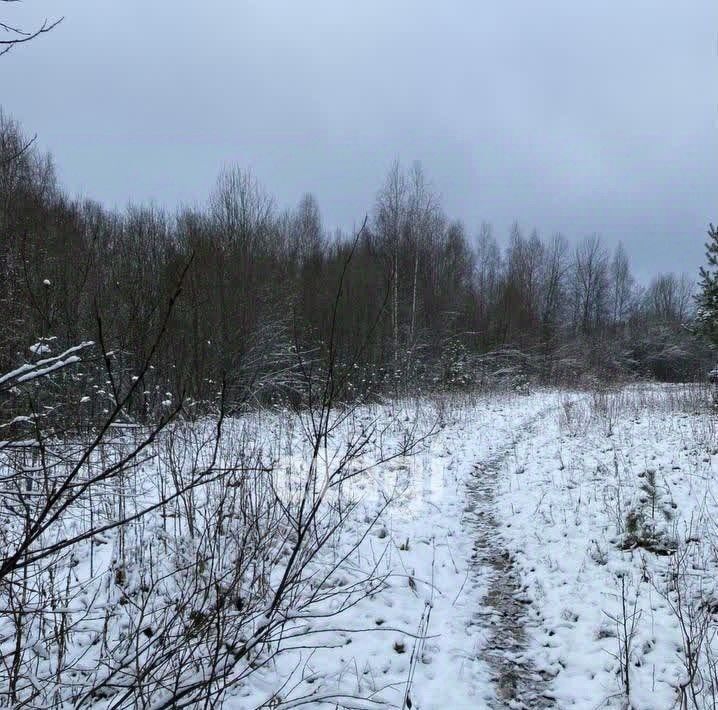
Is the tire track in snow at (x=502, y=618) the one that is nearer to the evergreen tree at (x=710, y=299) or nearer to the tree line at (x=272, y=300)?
the tree line at (x=272, y=300)

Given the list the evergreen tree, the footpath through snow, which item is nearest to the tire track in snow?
the footpath through snow

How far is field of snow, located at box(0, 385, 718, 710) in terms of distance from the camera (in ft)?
7.89

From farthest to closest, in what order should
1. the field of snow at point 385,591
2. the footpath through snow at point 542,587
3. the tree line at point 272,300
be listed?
1. the tree line at point 272,300
2. the footpath through snow at point 542,587
3. the field of snow at point 385,591

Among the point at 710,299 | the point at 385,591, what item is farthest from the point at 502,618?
the point at 710,299

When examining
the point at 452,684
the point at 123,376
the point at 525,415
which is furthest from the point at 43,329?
the point at 525,415

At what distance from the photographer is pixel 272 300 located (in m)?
14.6

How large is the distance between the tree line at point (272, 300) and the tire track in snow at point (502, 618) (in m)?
2.42

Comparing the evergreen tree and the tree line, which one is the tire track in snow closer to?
the tree line

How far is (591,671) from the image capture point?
3.26m

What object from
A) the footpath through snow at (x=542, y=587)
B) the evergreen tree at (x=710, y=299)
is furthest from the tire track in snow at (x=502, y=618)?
the evergreen tree at (x=710, y=299)

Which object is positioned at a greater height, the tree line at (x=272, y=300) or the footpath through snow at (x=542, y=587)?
the tree line at (x=272, y=300)

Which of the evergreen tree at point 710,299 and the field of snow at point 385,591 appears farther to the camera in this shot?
the evergreen tree at point 710,299

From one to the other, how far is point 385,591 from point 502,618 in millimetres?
1019

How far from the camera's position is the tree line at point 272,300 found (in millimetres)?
9891
